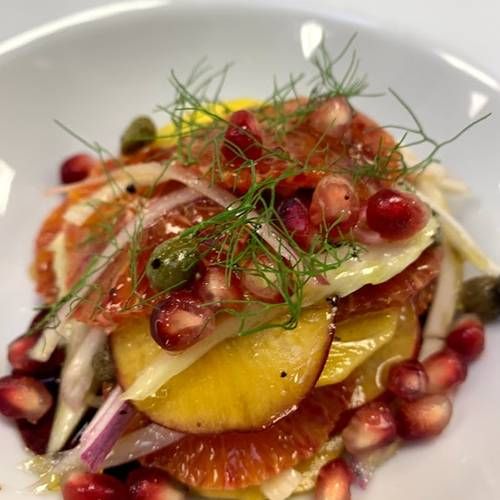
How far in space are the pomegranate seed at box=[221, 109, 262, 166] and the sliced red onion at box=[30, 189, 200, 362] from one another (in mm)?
201

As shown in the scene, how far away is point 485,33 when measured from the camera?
3420 mm

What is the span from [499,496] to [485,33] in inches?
84.2

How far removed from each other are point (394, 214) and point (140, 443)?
46.8 inches

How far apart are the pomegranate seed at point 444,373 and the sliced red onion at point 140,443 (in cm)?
95

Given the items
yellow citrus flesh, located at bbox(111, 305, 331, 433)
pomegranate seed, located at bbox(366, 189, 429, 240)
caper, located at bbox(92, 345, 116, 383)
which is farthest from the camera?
caper, located at bbox(92, 345, 116, 383)

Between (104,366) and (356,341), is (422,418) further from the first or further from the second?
(104,366)

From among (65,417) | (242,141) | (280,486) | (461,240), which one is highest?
(242,141)

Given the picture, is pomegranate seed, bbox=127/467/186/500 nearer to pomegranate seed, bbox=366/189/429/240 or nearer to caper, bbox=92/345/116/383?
caper, bbox=92/345/116/383

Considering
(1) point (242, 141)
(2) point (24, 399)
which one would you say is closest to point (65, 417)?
(2) point (24, 399)

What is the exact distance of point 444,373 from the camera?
8.79ft

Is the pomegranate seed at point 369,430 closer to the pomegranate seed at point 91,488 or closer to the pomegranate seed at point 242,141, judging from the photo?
the pomegranate seed at point 91,488

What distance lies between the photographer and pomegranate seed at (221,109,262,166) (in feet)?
8.44

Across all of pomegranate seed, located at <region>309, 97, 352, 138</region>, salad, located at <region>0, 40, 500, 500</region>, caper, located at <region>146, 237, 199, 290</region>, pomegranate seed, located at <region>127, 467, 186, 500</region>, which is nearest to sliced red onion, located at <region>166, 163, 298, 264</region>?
salad, located at <region>0, 40, 500, 500</region>

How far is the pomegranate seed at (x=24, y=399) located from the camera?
8.51 ft
